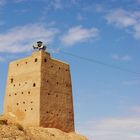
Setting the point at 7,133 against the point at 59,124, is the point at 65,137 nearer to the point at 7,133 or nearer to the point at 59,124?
the point at 59,124

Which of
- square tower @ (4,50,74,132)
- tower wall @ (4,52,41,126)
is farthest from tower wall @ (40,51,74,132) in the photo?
tower wall @ (4,52,41,126)

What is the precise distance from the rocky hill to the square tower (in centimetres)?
130

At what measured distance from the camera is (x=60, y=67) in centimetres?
4200

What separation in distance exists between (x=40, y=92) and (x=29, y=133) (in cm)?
561

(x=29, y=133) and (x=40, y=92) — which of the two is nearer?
(x=29, y=133)

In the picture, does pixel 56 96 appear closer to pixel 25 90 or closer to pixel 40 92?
pixel 40 92

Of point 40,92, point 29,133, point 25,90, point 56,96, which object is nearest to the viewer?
point 29,133

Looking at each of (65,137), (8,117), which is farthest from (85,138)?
(8,117)

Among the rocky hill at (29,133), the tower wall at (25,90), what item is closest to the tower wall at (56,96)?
the tower wall at (25,90)

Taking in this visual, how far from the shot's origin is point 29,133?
113 feet

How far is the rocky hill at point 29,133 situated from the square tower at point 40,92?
1.30 m

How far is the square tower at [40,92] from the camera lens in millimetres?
38938

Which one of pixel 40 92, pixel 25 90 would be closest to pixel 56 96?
pixel 40 92

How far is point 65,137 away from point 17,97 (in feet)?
22.2
